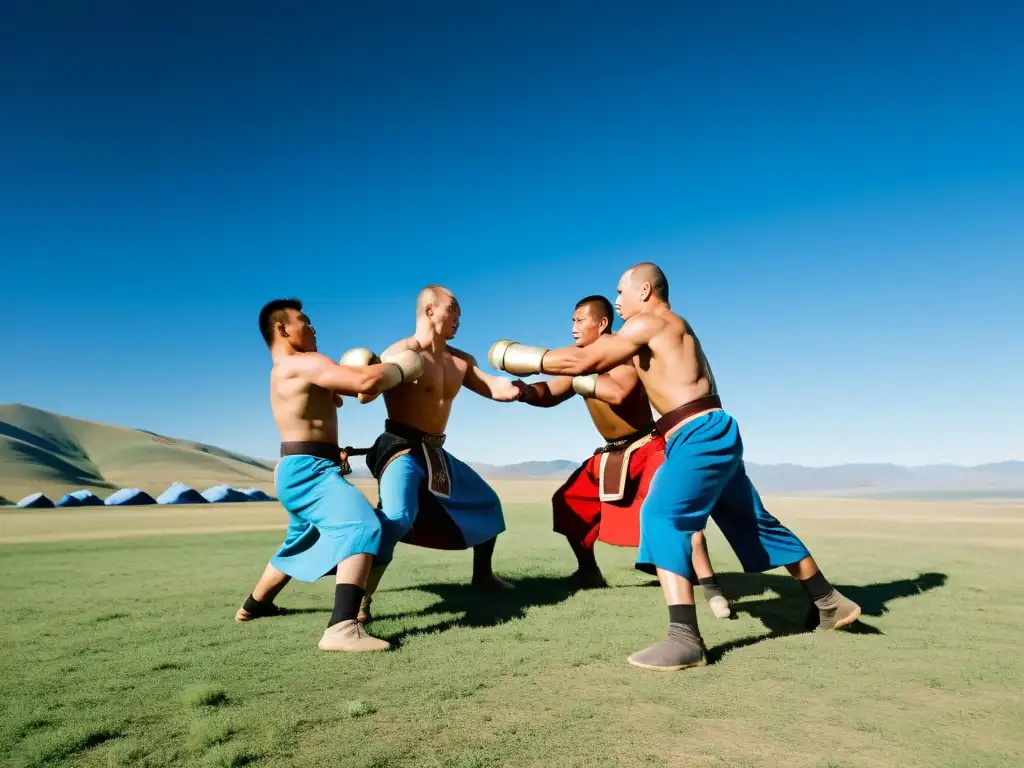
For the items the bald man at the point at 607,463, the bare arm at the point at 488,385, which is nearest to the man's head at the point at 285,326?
the bare arm at the point at 488,385

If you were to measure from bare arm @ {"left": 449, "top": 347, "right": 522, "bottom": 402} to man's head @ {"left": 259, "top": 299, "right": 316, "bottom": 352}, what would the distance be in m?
1.45

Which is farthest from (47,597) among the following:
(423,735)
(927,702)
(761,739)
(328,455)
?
(927,702)

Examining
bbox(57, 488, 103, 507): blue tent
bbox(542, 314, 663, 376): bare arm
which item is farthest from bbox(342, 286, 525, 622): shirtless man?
bbox(57, 488, 103, 507): blue tent

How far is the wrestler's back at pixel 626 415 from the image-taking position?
204 inches

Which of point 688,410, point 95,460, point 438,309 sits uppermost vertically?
point 95,460

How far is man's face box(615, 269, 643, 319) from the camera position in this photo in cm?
404

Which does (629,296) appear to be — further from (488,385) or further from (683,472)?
(488,385)

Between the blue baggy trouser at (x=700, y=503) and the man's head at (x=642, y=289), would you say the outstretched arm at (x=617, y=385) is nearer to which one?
the man's head at (x=642, y=289)

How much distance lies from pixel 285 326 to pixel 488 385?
6.00 ft

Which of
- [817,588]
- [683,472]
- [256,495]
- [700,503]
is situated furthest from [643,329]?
[256,495]

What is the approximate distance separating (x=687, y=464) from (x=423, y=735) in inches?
77.2

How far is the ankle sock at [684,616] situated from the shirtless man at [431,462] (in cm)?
166

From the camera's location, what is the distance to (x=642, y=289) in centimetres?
403

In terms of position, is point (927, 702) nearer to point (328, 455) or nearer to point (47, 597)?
point (328, 455)
